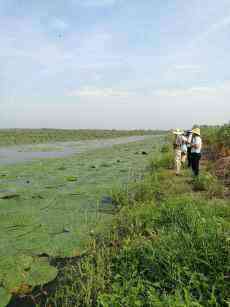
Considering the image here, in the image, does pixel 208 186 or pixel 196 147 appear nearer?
pixel 208 186

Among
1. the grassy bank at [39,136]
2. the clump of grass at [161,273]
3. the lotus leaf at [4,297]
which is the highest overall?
the grassy bank at [39,136]

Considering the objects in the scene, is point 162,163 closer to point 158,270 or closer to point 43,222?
point 43,222

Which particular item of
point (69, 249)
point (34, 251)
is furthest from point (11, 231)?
point (69, 249)

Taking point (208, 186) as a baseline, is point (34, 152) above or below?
below

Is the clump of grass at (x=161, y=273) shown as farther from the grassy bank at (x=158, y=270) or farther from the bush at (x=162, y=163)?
the bush at (x=162, y=163)

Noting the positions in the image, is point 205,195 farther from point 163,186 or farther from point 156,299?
point 156,299

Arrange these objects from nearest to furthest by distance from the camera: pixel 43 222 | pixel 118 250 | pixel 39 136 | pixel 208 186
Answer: pixel 118 250 → pixel 43 222 → pixel 208 186 → pixel 39 136

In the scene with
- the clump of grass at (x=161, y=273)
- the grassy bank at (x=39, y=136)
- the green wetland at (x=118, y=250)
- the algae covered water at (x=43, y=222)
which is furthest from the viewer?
the grassy bank at (x=39, y=136)

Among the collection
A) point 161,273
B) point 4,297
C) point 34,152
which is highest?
point 161,273

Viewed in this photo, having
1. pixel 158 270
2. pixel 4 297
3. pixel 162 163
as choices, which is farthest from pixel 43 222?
pixel 162 163

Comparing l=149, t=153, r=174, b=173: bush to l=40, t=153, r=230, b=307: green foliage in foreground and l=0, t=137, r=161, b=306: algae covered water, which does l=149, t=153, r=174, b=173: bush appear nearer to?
l=0, t=137, r=161, b=306: algae covered water

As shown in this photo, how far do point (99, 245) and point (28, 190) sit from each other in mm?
4278

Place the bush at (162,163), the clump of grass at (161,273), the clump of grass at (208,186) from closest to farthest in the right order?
the clump of grass at (161,273), the clump of grass at (208,186), the bush at (162,163)

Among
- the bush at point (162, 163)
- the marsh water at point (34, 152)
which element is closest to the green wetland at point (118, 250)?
the bush at point (162, 163)
